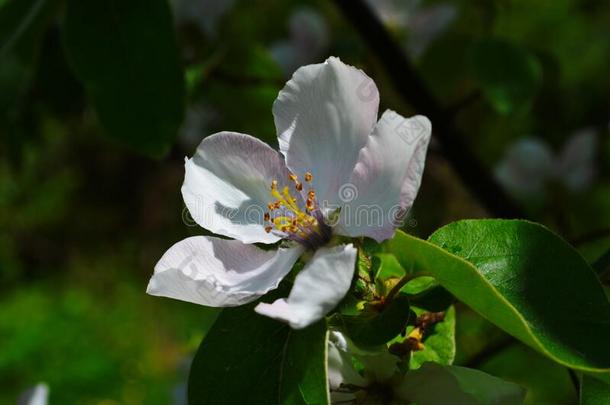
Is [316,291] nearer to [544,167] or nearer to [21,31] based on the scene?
[21,31]

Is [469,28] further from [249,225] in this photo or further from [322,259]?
[322,259]

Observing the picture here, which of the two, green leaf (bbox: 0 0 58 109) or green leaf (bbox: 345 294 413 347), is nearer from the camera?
green leaf (bbox: 345 294 413 347)

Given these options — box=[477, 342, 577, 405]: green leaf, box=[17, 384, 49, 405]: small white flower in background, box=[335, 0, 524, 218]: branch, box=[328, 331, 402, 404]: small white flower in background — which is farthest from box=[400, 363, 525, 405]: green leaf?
box=[477, 342, 577, 405]: green leaf

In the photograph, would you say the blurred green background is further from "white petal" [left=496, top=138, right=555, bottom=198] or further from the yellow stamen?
the yellow stamen

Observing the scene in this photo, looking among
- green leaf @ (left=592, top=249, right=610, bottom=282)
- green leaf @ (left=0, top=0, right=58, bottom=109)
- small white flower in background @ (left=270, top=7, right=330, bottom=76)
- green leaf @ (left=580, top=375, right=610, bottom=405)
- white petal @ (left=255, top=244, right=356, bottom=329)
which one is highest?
green leaf @ (left=0, top=0, right=58, bottom=109)

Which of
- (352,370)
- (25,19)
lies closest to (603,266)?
(352,370)

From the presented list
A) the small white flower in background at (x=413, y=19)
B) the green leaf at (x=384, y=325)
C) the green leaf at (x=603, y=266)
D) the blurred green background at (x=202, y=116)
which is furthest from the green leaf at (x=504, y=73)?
the green leaf at (x=384, y=325)

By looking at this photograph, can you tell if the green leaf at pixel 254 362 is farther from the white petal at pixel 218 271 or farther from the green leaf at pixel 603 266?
the green leaf at pixel 603 266

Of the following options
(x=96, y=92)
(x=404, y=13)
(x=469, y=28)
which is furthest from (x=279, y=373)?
(x=469, y=28)
